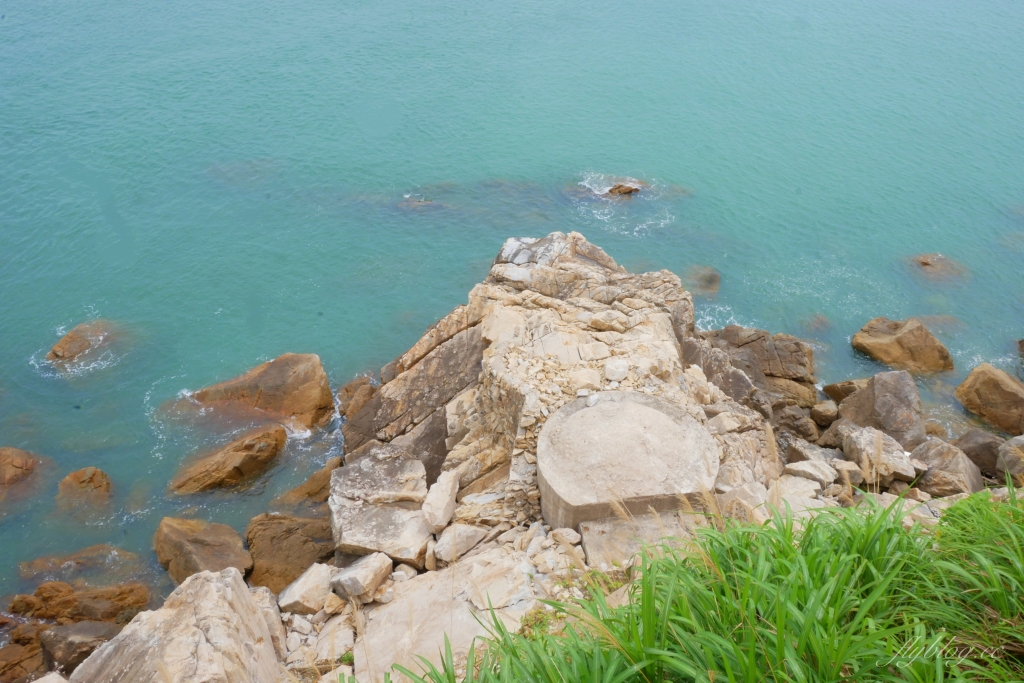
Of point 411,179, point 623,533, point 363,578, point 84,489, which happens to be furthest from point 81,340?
point 623,533

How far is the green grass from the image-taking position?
443 cm

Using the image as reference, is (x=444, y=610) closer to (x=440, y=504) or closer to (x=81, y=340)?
(x=440, y=504)

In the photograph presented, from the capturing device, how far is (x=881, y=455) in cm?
1166

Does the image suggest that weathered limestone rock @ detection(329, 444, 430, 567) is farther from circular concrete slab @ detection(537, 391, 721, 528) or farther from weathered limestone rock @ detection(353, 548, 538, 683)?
circular concrete slab @ detection(537, 391, 721, 528)

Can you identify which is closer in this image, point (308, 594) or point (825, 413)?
point (308, 594)

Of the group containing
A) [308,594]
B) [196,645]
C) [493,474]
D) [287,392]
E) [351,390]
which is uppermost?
[196,645]

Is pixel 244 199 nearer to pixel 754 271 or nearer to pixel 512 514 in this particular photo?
pixel 754 271

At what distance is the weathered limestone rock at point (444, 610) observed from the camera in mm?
8148

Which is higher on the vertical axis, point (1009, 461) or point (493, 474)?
point (493, 474)

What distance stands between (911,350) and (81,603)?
20.5m

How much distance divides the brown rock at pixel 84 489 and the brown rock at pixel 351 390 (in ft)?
17.2

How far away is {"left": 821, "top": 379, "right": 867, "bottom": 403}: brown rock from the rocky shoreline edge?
0.06 m

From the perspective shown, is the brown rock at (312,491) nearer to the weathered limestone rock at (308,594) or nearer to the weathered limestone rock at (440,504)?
the weathered limestone rock at (440,504)

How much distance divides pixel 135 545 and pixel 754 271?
18951mm
